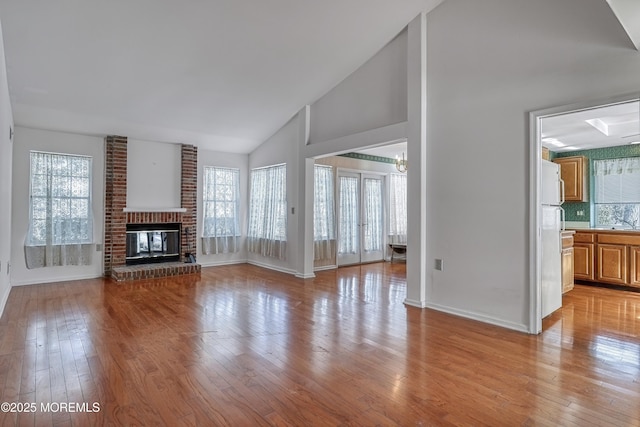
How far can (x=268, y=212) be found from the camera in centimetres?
734

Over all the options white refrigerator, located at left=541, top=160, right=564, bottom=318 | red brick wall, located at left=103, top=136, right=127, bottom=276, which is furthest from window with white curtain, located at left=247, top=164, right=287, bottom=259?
white refrigerator, located at left=541, top=160, right=564, bottom=318

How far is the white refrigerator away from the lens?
375cm

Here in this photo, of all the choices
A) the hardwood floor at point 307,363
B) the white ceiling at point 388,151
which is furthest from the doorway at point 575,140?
the white ceiling at point 388,151

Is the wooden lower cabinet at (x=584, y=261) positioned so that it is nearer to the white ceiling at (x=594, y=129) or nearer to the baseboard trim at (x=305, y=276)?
the white ceiling at (x=594, y=129)

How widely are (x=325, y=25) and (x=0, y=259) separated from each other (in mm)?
4682

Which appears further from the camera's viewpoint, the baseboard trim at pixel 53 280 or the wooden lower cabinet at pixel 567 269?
the baseboard trim at pixel 53 280

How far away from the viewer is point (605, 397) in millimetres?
2305

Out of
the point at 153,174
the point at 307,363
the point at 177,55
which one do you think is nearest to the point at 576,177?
the point at 307,363

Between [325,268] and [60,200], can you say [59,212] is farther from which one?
[325,268]

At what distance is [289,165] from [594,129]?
16.2 feet

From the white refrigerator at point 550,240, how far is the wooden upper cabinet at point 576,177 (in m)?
2.71

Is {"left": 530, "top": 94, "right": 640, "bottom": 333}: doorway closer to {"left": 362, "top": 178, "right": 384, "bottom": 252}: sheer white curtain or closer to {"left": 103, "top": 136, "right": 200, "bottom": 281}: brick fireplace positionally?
{"left": 362, "top": 178, "right": 384, "bottom": 252}: sheer white curtain

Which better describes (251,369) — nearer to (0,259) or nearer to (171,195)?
(0,259)

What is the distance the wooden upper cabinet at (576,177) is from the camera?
6211 millimetres
